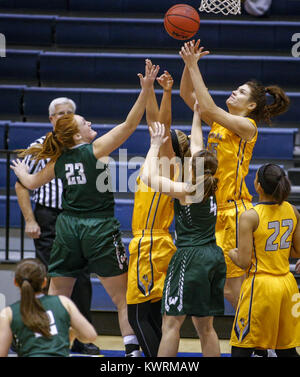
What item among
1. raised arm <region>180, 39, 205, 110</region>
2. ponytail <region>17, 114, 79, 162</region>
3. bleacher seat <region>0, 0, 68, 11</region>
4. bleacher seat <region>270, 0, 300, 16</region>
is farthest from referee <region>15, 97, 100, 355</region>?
bleacher seat <region>270, 0, 300, 16</region>

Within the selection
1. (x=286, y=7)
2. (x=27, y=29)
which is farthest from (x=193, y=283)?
(x=286, y=7)

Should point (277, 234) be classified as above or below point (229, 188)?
below

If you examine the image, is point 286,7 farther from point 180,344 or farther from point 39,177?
point 39,177

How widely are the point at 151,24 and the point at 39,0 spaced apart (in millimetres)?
1491

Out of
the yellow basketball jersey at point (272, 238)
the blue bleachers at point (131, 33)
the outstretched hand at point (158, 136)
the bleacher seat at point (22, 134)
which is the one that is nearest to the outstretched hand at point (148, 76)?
the outstretched hand at point (158, 136)

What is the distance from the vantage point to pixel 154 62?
23.2 feet

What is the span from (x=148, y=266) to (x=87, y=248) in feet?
1.17

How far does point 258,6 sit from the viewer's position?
7648 millimetres

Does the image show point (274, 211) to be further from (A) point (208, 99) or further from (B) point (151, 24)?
(B) point (151, 24)

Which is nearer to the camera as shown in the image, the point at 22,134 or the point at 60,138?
the point at 60,138

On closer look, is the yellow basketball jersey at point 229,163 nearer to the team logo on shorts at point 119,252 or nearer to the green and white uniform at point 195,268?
the green and white uniform at point 195,268

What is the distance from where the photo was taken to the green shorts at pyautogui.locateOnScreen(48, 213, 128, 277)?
375cm

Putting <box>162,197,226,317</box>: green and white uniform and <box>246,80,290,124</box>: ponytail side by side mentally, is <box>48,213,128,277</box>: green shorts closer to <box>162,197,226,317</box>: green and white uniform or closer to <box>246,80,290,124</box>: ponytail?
<box>162,197,226,317</box>: green and white uniform
